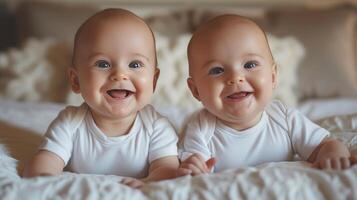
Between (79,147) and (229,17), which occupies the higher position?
(229,17)

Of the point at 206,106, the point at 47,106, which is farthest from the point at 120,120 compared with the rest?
the point at 47,106

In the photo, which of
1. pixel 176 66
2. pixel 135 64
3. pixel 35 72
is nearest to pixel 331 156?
pixel 135 64

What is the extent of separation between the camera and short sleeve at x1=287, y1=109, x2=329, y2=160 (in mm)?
974

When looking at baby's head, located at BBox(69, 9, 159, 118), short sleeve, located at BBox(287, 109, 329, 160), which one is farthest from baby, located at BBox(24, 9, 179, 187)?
short sleeve, located at BBox(287, 109, 329, 160)

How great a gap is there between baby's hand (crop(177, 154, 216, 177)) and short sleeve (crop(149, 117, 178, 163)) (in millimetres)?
109

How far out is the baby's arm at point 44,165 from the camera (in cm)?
87

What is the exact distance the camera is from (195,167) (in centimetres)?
84

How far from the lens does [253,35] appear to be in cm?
92

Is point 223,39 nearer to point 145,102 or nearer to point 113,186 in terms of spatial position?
point 145,102

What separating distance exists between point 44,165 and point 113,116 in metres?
0.15

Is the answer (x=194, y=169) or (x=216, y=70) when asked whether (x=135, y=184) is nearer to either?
(x=194, y=169)

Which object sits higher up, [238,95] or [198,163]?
[238,95]

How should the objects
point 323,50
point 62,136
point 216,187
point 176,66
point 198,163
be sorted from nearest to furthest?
1. point 216,187
2. point 198,163
3. point 62,136
4. point 176,66
5. point 323,50

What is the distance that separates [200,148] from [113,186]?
26 centimetres
